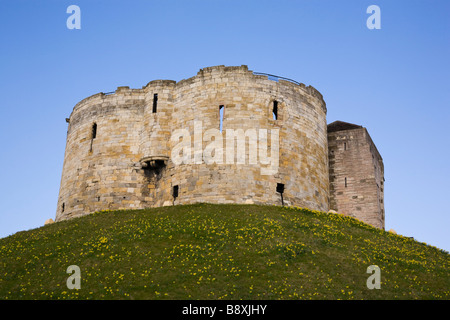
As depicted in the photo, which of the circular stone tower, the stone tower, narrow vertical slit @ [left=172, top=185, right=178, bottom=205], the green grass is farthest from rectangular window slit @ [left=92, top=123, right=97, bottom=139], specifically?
the stone tower

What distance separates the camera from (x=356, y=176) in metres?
36.1

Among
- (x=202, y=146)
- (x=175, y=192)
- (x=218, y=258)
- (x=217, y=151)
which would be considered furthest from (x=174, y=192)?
(x=218, y=258)

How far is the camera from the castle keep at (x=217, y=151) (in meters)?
31.5

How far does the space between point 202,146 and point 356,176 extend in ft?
36.6

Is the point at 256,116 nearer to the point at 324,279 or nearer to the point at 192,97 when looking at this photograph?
the point at 192,97

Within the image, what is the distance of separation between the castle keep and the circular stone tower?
63 mm

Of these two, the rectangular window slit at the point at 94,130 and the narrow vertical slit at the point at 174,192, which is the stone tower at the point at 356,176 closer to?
the narrow vertical slit at the point at 174,192

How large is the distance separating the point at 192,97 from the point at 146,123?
140 inches

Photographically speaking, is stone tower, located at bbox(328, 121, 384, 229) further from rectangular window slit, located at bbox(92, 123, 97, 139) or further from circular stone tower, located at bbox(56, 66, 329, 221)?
rectangular window slit, located at bbox(92, 123, 97, 139)

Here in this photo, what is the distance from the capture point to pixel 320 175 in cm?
3431

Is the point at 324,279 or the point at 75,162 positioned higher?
the point at 75,162

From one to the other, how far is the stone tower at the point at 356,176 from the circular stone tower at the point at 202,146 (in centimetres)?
165

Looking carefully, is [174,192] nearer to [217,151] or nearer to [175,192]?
[175,192]
